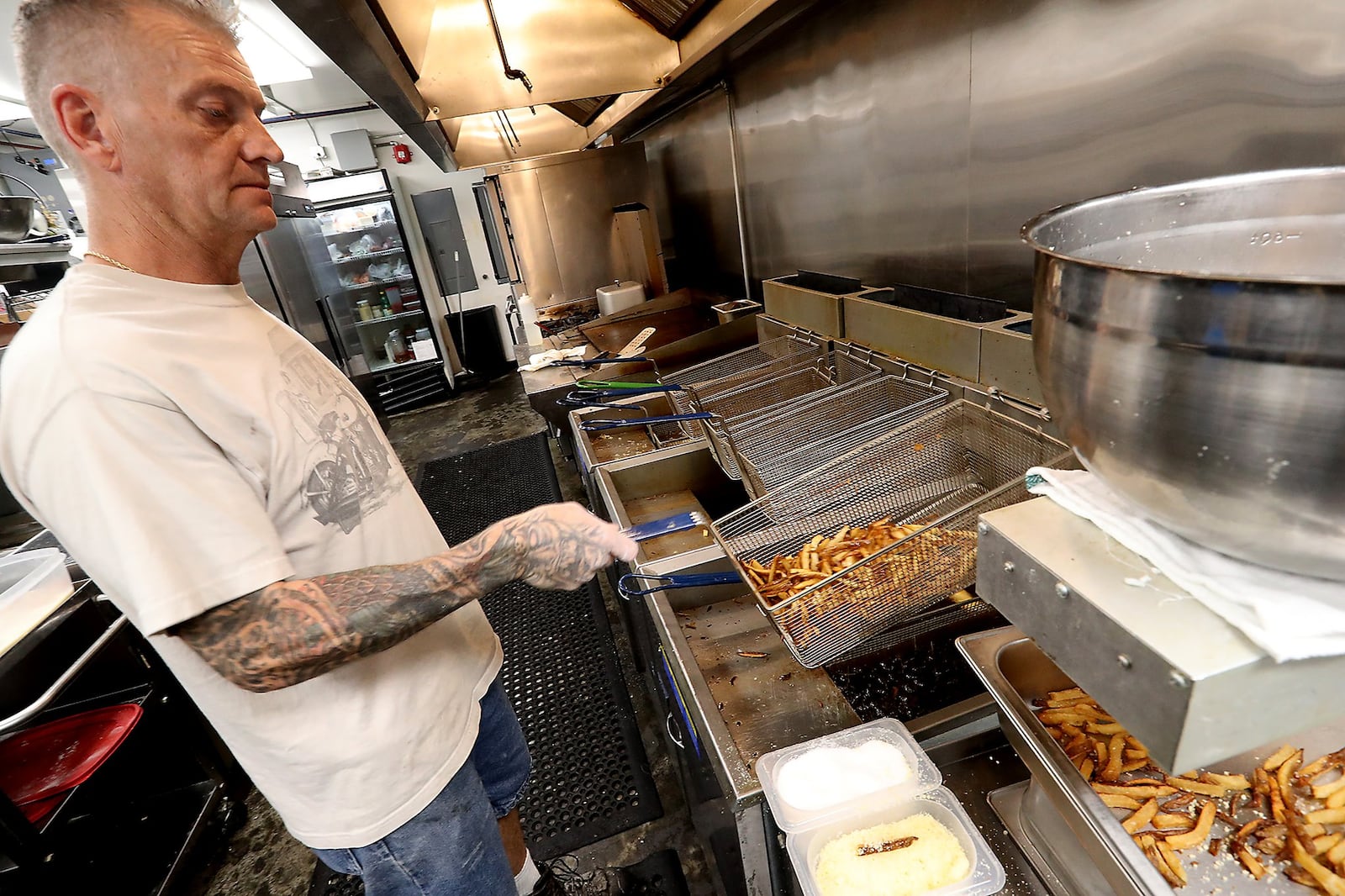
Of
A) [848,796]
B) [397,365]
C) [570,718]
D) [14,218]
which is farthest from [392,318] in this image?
[848,796]

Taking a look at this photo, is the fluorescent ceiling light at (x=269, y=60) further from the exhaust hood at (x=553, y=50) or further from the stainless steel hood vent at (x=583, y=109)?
the stainless steel hood vent at (x=583, y=109)

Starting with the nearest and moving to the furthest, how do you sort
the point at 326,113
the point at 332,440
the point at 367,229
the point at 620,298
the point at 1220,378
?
the point at 1220,378 → the point at 332,440 → the point at 620,298 → the point at 326,113 → the point at 367,229

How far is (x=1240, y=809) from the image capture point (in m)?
0.89

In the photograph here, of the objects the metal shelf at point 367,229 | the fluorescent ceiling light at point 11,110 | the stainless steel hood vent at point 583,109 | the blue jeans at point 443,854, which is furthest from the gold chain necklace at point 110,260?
the metal shelf at point 367,229

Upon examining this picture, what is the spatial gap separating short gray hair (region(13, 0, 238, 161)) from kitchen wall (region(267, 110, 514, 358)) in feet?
26.1

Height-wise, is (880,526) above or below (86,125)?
below

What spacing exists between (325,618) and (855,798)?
93 centimetres

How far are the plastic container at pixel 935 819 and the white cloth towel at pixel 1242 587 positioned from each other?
0.60 m

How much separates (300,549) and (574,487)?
13.1 ft

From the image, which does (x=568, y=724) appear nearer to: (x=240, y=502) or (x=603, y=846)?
(x=603, y=846)

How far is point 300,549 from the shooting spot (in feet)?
3.55

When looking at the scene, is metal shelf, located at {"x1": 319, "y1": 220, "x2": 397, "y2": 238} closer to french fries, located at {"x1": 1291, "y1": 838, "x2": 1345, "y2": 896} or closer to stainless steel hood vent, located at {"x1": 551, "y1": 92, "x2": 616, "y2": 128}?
stainless steel hood vent, located at {"x1": 551, "y1": 92, "x2": 616, "y2": 128}

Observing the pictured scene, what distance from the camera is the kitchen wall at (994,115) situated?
1236 millimetres

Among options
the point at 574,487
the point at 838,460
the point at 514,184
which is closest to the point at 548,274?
the point at 514,184
